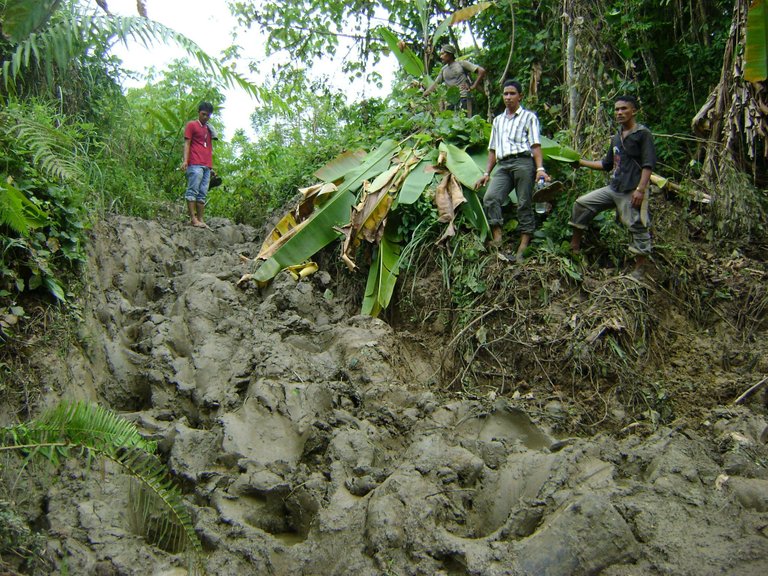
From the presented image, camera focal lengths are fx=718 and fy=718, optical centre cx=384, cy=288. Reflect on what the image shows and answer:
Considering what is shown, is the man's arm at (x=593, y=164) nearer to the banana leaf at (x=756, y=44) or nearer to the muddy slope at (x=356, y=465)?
the banana leaf at (x=756, y=44)

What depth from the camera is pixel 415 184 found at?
23.7ft

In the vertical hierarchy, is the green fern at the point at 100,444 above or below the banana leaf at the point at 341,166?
below

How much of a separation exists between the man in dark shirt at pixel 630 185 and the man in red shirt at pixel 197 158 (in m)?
4.61

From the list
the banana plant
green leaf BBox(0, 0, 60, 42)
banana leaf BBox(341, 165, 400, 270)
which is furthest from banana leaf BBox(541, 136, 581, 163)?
green leaf BBox(0, 0, 60, 42)

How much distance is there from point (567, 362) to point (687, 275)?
1.63m

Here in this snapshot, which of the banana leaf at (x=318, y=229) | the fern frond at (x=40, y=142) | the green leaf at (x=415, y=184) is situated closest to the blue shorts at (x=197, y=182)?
the banana leaf at (x=318, y=229)

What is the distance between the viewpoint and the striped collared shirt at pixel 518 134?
674 centimetres

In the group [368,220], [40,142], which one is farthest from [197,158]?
[368,220]

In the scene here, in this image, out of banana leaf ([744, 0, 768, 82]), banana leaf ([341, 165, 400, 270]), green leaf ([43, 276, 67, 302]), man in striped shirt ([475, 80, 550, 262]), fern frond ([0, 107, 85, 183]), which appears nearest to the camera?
green leaf ([43, 276, 67, 302])

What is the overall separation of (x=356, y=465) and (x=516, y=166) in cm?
345

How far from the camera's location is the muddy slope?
139 inches

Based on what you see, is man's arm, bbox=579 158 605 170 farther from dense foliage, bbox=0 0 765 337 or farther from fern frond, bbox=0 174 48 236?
fern frond, bbox=0 174 48 236

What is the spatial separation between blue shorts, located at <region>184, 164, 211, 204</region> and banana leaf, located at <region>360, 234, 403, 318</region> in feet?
9.42

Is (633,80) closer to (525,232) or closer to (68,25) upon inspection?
(525,232)
